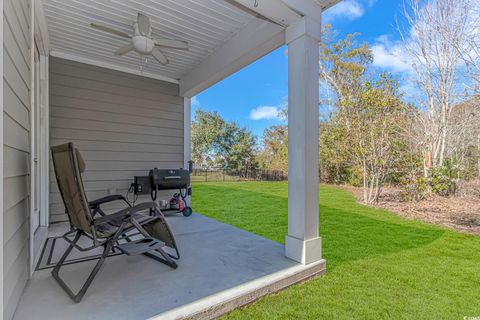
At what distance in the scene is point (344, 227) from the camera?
13.5ft

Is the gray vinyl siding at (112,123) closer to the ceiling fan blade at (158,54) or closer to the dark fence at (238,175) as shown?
the ceiling fan blade at (158,54)

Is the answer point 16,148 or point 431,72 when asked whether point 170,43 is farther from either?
point 431,72

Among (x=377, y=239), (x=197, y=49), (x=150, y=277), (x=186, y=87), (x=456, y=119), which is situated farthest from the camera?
(x=456, y=119)

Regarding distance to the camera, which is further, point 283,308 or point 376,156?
point 376,156

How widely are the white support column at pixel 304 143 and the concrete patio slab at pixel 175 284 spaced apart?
216mm

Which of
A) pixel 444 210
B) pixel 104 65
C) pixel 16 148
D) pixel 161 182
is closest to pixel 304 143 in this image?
pixel 16 148

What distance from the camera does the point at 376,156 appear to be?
607cm

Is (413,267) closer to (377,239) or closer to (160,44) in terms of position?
(377,239)

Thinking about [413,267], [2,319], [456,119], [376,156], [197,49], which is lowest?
[413,267]

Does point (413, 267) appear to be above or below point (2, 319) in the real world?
below

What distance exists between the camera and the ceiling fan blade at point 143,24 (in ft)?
9.02

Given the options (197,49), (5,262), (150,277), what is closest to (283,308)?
(150,277)

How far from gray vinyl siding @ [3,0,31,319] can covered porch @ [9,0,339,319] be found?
23 centimetres

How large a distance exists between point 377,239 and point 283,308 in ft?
7.70
